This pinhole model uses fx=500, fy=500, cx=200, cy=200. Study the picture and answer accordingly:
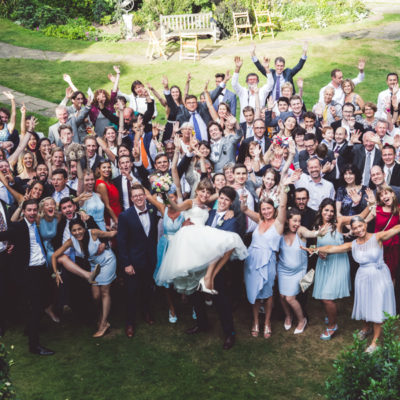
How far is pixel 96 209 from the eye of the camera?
22.5 feet

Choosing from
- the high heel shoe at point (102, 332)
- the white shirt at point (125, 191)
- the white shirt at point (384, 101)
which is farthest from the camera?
the white shirt at point (384, 101)

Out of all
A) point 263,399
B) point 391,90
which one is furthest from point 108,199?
point 391,90

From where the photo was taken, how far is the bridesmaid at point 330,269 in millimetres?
6306

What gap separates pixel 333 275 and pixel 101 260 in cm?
299

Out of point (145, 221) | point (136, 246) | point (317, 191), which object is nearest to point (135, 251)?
point (136, 246)

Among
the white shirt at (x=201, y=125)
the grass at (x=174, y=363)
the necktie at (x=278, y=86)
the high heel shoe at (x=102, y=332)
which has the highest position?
the necktie at (x=278, y=86)

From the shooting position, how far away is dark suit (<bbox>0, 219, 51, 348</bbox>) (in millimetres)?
6129

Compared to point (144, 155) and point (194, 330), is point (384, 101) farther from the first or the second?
point (194, 330)

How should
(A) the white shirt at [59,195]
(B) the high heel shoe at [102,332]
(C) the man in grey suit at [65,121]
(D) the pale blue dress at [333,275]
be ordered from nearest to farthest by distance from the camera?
(D) the pale blue dress at [333,275]
(B) the high heel shoe at [102,332]
(A) the white shirt at [59,195]
(C) the man in grey suit at [65,121]

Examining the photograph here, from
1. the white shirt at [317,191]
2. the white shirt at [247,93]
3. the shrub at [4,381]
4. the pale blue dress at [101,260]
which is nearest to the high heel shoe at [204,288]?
the pale blue dress at [101,260]

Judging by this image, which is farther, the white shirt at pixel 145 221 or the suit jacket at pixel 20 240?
the white shirt at pixel 145 221

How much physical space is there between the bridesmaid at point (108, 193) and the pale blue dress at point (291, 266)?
7.88 ft

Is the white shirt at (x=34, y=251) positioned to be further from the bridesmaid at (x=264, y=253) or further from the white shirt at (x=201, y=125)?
the white shirt at (x=201, y=125)

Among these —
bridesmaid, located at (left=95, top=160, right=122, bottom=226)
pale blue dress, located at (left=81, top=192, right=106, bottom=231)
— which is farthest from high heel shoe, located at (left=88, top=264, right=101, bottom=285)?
bridesmaid, located at (left=95, top=160, right=122, bottom=226)
